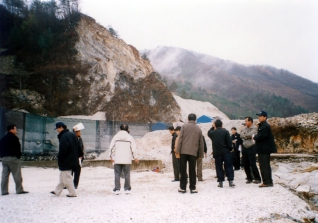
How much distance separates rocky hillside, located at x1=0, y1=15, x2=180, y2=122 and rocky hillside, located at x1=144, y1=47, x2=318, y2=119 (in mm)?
32929

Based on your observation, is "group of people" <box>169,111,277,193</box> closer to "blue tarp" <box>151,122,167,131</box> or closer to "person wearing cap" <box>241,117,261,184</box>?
"person wearing cap" <box>241,117,261,184</box>

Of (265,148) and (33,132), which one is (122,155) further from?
(33,132)

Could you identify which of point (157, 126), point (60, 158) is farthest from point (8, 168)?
point (157, 126)

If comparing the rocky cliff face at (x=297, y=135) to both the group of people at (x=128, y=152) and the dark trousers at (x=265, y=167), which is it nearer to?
the group of people at (x=128, y=152)

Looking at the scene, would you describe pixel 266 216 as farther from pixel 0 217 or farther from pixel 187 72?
pixel 187 72

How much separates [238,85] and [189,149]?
13144 cm

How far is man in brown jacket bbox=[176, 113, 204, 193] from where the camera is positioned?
668 centimetres

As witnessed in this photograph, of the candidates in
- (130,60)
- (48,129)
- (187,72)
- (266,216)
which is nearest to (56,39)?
(130,60)

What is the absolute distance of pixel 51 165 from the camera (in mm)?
16375

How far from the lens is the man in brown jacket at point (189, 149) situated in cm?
668

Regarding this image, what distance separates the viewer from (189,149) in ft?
21.9

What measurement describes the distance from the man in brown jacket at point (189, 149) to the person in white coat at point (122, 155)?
3.73 feet

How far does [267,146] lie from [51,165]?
13.1 meters

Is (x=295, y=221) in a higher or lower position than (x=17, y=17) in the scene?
lower
